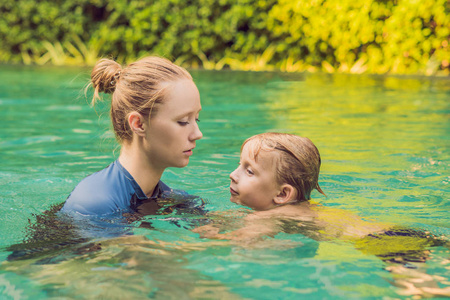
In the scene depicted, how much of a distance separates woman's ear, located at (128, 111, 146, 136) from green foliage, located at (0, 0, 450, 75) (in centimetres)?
870

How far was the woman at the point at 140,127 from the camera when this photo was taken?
3180 millimetres

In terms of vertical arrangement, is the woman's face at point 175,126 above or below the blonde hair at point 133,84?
below

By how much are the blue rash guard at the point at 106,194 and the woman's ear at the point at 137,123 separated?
0.24 metres

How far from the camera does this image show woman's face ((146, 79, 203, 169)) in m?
3.19

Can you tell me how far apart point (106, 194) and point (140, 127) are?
1.37 feet

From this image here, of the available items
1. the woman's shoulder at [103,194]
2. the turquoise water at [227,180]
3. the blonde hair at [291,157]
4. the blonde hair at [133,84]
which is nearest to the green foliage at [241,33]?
the turquoise water at [227,180]

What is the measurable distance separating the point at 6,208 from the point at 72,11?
1202 centimetres

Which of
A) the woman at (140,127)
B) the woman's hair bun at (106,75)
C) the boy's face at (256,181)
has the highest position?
the woman's hair bun at (106,75)

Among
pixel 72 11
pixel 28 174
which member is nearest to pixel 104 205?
pixel 28 174

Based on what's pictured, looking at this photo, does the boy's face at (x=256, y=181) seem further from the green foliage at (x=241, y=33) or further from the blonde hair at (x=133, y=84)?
the green foliage at (x=241, y=33)

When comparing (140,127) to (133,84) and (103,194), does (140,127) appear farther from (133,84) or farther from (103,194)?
(103,194)

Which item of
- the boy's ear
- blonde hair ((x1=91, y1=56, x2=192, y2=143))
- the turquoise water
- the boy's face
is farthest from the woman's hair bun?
the boy's ear

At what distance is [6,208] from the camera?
3.85 meters

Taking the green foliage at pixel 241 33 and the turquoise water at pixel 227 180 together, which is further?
the green foliage at pixel 241 33
